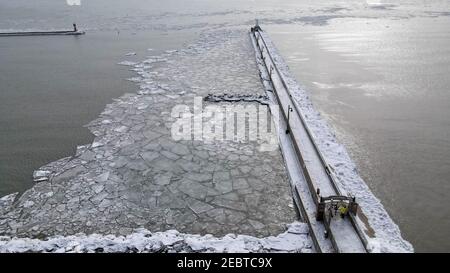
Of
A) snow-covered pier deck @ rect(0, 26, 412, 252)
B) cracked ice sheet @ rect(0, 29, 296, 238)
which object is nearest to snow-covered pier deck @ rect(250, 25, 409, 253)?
snow-covered pier deck @ rect(0, 26, 412, 252)

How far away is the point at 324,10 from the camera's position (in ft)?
93.9

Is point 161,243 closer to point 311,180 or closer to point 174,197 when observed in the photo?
point 174,197

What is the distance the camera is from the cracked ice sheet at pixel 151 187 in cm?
580

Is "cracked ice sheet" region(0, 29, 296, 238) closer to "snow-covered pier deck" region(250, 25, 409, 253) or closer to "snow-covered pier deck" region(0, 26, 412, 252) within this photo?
"snow-covered pier deck" region(0, 26, 412, 252)

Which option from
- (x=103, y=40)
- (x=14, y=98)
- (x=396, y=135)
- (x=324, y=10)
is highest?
(x=324, y=10)

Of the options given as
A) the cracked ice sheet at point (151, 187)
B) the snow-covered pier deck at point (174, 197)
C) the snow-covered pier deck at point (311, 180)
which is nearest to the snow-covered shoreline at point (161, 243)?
the snow-covered pier deck at point (174, 197)

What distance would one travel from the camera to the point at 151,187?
6.67m

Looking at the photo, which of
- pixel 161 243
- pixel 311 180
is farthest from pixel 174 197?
pixel 311 180

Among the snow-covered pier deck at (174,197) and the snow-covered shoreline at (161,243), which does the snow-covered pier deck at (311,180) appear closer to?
the snow-covered pier deck at (174,197)

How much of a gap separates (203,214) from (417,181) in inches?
170

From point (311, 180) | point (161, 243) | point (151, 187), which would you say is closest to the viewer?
point (161, 243)

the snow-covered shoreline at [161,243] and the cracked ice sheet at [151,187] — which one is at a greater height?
the cracked ice sheet at [151,187]

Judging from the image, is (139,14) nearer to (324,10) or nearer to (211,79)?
(324,10)
